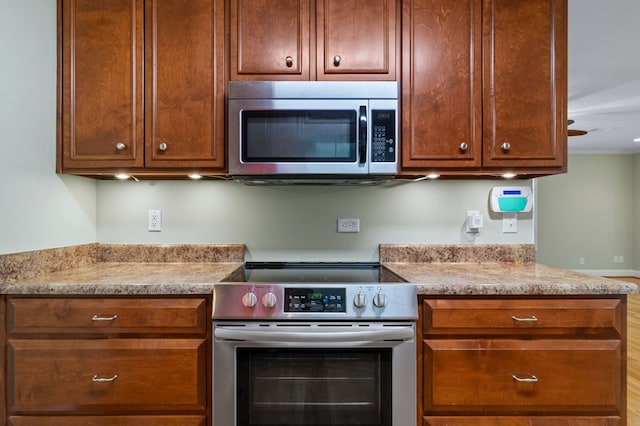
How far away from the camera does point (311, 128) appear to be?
62.3 inches

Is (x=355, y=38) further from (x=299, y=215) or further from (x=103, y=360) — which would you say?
(x=103, y=360)

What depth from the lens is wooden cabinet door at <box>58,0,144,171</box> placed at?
5.38 ft

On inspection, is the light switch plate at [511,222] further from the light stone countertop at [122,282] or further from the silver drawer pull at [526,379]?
the light stone countertop at [122,282]

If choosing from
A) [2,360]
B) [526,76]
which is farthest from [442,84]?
[2,360]

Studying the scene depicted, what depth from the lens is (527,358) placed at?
136 centimetres

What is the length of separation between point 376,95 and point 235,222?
3.31ft

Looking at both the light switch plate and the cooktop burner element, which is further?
the light switch plate

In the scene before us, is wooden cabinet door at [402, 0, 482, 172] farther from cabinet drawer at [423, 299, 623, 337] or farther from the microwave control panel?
cabinet drawer at [423, 299, 623, 337]

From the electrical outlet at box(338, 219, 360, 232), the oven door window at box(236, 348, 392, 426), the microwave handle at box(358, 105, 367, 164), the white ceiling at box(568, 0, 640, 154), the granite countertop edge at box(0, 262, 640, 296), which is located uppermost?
the white ceiling at box(568, 0, 640, 154)

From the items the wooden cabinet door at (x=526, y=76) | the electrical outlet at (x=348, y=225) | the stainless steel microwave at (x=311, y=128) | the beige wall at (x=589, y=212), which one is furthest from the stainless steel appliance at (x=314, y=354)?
the beige wall at (x=589, y=212)

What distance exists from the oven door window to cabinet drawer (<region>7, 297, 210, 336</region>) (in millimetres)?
334

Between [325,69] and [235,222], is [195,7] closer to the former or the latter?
[325,69]

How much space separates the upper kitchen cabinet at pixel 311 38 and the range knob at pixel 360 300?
98 centimetres

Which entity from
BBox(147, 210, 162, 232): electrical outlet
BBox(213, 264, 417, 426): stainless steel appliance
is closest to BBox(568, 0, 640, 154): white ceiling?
BBox(213, 264, 417, 426): stainless steel appliance
